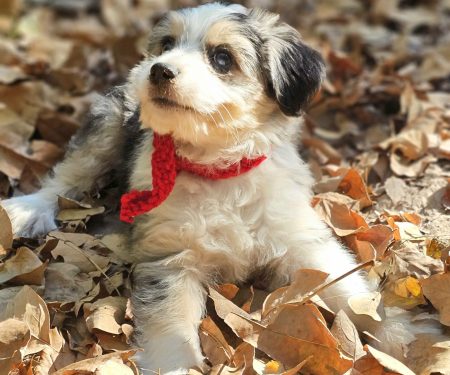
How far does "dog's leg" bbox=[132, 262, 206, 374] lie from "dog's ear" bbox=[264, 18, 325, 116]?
897 millimetres

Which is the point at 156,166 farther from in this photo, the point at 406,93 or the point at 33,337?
the point at 406,93

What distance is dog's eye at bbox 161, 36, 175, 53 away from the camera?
3.21 meters

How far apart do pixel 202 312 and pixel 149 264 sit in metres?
0.32

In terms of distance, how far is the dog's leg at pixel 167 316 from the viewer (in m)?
2.73

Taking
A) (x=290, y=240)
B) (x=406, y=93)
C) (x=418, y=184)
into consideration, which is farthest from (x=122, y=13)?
(x=290, y=240)

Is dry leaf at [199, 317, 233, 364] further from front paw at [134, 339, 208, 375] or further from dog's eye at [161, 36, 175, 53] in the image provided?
dog's eye at [161, 36, 175, 53]

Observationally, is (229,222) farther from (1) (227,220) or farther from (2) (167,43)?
(2) (167,43)

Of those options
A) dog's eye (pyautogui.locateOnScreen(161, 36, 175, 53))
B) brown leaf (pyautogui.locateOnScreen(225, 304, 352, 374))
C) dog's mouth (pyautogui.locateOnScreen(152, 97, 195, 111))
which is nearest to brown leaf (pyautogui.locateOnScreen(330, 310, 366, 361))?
brown leaf (pyautogui.locateOnScreen(225, 304, 352, 374))

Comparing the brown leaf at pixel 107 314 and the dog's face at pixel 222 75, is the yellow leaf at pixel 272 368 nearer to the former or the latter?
the brown leaf at pixel 107 314

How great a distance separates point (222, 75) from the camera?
302 centimetres

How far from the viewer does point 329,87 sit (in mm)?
5172

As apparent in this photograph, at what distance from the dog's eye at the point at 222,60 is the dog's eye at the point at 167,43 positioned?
27 cm

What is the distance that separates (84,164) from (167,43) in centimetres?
106

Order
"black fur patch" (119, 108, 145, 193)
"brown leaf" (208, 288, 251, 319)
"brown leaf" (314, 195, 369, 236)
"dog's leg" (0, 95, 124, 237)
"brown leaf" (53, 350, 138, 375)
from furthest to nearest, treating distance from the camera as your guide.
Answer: "dog's leg" (0, 95, 124, 237) → "black fur patch" (119, 108, 145, 193) → "brown leaf" (314, 195, 369, 236) → "brown leaf" (208, 288, 251, 319) → "brown leaf" (53, 350, 138, 375)
